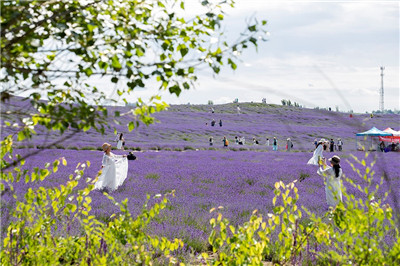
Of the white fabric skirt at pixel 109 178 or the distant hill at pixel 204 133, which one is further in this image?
the distant hill at pixel 204 133

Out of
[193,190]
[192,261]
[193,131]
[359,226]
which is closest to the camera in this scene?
[359,226]

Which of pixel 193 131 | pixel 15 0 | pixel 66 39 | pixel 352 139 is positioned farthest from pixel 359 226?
pixel 352 139

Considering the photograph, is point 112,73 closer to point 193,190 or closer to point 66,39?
point 66,39

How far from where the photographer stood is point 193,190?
39.9 ft

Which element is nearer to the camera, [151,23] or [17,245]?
[151,23]

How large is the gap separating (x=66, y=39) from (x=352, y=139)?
6076 cm

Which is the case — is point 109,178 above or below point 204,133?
above

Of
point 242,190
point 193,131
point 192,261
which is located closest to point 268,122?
point 193,131

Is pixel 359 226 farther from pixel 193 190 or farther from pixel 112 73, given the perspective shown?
pixel 193 190

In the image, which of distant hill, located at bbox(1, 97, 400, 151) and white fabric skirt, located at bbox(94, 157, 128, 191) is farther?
distant hill, located at bbox(1, 97, 400, 151)

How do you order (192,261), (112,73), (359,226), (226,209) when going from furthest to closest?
(226,209)
(192,261)
(359,226)
(112,73)

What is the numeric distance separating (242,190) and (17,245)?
895cm

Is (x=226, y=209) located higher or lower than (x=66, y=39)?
lower

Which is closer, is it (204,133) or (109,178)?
(109,178)
